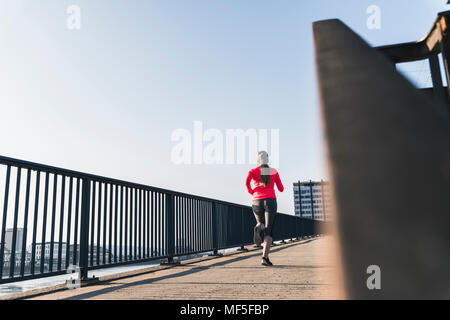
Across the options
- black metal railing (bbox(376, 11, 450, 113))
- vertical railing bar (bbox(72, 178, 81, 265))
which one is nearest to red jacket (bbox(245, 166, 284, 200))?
vertical railing bar (bbox(72, 178, 81, 265))

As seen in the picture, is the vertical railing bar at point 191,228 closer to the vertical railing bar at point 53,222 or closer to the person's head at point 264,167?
the person's head at point 264,167

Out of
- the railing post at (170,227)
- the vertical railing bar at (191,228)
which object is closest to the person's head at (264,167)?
the railing post at (170,227)

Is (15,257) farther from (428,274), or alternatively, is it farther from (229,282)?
(428,274)

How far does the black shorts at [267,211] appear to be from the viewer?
5586 mm

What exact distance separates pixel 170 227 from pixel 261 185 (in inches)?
89.1

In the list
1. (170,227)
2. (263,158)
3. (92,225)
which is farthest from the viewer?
(170,227)

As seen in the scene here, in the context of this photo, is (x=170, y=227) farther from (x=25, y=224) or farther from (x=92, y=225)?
(x=25, y=224)

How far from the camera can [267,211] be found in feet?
18.6

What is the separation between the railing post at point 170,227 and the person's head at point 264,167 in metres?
2.17

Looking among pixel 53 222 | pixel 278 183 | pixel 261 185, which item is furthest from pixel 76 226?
pixel 278 183

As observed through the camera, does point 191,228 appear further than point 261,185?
Yes

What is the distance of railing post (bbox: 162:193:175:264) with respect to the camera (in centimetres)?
656
